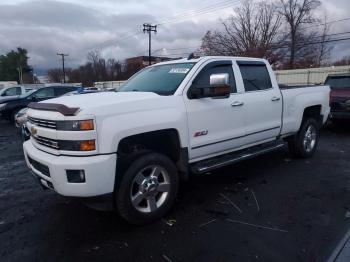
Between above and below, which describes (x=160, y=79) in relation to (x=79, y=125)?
above

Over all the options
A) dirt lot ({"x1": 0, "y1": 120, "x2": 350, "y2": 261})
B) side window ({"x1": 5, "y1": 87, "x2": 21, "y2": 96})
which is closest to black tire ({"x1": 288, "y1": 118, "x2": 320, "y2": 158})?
dirt lot ({"x1": 0, "y1": 120, "x2": 350, "y2": 261})

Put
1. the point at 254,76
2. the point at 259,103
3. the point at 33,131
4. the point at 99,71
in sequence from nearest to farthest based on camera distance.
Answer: the point at 33,131
the point at 259,103
the point at 254,76
the point at 99,71

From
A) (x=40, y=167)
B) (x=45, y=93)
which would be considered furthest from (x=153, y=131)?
(x=45, y=93)

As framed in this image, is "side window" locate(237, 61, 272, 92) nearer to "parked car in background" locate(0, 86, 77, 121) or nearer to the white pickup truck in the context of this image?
the white pickup truck

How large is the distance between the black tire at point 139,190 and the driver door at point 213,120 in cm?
45

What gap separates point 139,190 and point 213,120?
4.59 feet

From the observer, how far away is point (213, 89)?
4.22 meters

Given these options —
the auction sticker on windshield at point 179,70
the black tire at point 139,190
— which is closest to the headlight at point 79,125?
the black tire at point 139,190

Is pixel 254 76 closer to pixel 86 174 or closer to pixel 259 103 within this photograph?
pixel 259 103

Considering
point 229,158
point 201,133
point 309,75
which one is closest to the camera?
point 201,133

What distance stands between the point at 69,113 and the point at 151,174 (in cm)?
120

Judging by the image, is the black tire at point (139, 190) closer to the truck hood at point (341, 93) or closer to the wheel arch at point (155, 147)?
the wheel arch at point (155, 147)

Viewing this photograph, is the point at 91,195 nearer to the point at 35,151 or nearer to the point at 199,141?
the point at 35,151

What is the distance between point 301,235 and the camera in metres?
3.61
